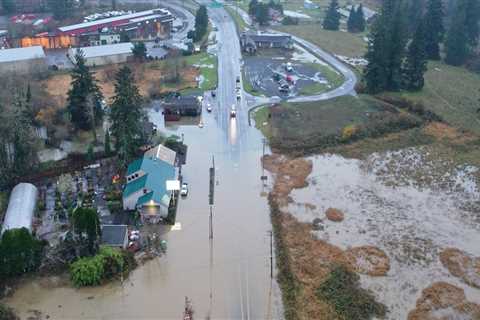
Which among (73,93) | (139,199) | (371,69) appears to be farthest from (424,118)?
(73,93)

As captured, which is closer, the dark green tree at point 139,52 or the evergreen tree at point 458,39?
the dark green tree at point 139,52

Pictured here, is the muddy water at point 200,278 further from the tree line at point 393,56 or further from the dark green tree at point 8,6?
the dark green tree at point 8,6

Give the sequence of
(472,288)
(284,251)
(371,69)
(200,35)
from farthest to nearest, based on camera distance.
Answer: (200,35), (371,69), (284,251), (472,288)

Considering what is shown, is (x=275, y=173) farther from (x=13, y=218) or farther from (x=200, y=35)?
(x=200, y=35)

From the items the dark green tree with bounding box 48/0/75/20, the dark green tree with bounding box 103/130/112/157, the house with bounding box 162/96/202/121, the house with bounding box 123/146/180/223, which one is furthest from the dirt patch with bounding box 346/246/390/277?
the dark green tree with bounding box 48/0/75/20

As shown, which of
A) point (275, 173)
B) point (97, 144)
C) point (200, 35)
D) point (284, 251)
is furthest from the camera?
point (200, 35)

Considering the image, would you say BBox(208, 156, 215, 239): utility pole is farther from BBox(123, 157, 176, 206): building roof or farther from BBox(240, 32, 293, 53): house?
BBox(240, 32, 293, 53): house

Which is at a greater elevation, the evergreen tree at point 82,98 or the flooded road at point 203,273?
the evergreen tree at point 82,98

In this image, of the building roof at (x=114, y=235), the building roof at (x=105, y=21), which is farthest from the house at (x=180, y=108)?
the building roof at (x=105, y=21)
